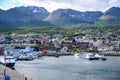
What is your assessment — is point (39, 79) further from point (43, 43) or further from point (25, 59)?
point (43, 43)

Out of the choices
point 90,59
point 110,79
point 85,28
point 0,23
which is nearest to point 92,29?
point 85,28

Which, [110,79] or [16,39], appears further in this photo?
[16,39]

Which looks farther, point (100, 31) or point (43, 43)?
point (100, 31)

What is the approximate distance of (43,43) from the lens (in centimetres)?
11444

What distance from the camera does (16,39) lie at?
5074 inches

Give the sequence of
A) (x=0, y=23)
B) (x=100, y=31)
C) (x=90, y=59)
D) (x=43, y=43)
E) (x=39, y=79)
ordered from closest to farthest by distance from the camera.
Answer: (x=39, y=79) < (x=90, y=59) < (x=43, y=43) < (x=100, y=31) < (x=0, y=23)

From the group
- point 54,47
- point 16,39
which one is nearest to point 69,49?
point 54,47

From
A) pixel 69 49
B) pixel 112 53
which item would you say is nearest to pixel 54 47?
pixel 69 49

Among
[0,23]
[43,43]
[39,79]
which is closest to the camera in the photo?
[39,79]

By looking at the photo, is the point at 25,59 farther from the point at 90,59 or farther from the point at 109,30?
the point at 109,30

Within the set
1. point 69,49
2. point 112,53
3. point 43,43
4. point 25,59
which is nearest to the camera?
point 25,59

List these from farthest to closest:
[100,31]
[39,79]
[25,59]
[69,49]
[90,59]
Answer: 1. [100,31]
2. [69,49]
3. [90,59]
4. [25,59]
5. [39,79]

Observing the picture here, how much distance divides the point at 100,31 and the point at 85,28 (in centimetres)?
964

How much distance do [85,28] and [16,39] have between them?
54377mm
